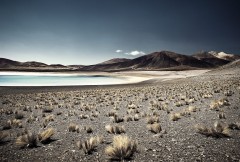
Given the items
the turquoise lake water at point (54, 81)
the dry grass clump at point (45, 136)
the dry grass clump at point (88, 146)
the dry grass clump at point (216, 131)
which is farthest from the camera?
the turquoise lake water at point (54, 81)

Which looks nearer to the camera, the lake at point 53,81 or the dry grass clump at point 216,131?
the dry grass clump at point 216,131

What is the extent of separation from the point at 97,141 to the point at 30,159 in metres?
2.42

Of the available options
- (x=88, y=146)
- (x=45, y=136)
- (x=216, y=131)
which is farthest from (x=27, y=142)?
(x=216, y=131)

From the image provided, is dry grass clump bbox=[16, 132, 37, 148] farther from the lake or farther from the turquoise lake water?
the turquoise lake water

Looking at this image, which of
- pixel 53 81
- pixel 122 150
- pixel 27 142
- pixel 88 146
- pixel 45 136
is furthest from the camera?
pixel 53 81

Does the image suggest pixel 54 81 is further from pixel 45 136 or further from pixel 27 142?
pixel 27 142

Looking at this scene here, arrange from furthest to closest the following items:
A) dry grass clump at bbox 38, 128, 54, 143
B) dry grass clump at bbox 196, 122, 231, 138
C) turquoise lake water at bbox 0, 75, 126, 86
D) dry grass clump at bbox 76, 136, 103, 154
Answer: turquoise lake water at bbox 0, 75, 126, 86, dry grass clump at bbox 38, 128, 54, 143, dry grass clump at bbox 196, 122, 231, 138, dry grass clump at bbox 76, 136, 103, 154

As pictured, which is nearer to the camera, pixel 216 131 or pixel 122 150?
pixel 122 150

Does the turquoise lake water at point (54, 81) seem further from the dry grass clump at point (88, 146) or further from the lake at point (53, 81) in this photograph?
the dry grass clump at point (88, 146)

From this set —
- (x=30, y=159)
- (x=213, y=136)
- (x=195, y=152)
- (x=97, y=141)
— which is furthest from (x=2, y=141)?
(x=213, y=136)

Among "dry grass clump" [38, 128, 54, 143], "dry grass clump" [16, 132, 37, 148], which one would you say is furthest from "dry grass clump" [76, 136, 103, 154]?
"dry grass clump" [16, 132, 37, 148]

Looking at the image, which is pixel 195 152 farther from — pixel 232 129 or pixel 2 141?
pixel 2 141

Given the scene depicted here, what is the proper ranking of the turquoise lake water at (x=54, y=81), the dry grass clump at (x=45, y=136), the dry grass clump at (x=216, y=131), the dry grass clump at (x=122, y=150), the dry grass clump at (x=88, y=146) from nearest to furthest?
the dry grass clump at (x=122, y=150)
the dry grass clump at (x=88, y=146)
the dry grass clump at (x=216, y=131)
the dry grass clump at (x=45, y=136)
the turquoise lake water at (x=54, y=81)

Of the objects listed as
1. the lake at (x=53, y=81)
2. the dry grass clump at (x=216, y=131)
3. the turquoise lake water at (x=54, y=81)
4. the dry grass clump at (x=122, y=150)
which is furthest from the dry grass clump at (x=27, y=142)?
the turquoise lake water at (x=54, y=81)
